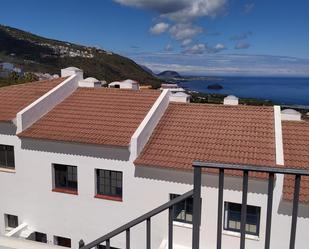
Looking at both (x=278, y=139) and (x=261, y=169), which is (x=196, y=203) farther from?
(x=278, y=139)

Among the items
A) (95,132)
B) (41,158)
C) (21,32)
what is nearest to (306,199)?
(95,132)

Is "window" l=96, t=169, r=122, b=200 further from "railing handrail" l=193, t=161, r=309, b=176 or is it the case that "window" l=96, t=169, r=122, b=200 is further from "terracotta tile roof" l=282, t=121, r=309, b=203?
"railing handrail" l=193, t=161, r=309, b=176

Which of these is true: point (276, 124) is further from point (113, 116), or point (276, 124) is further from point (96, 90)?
point (96, 90)

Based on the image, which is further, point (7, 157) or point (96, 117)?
point (96, 117)

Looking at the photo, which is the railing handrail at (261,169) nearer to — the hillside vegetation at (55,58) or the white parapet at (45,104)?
the white parapet at (45,104)

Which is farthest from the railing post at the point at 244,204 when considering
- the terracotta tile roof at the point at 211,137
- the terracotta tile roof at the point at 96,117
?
the terracotta tile roof at the point at 96,117

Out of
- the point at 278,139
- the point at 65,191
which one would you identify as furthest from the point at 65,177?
the point at 278,139

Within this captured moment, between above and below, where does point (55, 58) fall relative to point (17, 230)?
above
